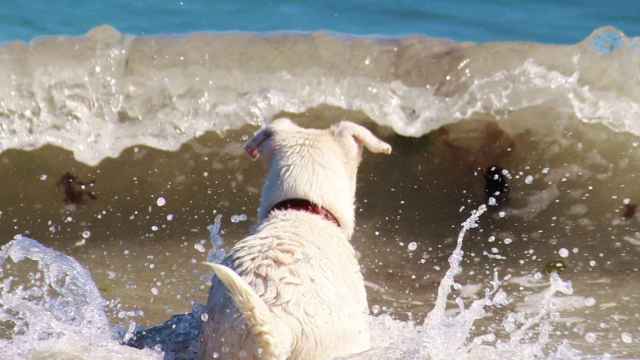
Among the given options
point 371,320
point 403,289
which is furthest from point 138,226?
point 371,320

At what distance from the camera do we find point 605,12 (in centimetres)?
1237

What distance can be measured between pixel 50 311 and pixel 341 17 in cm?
631

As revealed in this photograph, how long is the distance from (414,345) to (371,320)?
95cm

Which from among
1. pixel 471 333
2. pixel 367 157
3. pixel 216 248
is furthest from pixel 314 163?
pixel 367 157

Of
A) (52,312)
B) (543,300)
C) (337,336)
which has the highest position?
(543,300)

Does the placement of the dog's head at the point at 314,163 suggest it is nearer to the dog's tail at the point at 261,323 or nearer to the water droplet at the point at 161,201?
the dog's tail at the point at 261,323

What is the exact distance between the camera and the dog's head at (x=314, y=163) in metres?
5.93

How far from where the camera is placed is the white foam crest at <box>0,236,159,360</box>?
5.62m

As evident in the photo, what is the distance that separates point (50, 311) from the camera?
657cm

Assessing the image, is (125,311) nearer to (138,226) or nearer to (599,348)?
(138,226)

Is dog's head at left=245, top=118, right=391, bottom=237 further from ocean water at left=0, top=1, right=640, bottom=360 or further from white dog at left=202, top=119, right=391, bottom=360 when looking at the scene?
ocean water at left=0, top=1, right=640, bottom=360

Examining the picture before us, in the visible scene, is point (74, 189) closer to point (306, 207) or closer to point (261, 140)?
point (261, 140)

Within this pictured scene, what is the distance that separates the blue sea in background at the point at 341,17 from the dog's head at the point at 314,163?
18.0 ft

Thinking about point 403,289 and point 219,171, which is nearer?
point 403,289
